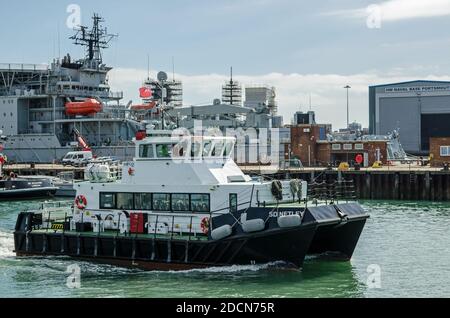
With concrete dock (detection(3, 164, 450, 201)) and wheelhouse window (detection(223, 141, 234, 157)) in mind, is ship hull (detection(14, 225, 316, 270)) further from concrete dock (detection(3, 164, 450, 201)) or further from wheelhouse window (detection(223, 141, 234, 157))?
concrete dock (detection(3, 164, 450, 201))

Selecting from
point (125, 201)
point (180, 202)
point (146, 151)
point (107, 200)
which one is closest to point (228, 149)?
point (180, 202)

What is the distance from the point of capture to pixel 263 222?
20.6 meters

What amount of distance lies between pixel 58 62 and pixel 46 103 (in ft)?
15.7

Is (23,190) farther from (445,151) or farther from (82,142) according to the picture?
(445,151)

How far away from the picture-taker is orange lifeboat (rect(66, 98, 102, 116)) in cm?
7375

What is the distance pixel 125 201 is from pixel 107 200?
75 cm

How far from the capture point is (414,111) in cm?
8569

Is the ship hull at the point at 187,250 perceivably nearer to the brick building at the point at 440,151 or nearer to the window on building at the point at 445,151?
the brick building at the point at 440,151

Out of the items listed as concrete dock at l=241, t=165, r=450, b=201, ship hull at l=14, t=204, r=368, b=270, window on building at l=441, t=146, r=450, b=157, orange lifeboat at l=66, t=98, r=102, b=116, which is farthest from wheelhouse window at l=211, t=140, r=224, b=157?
orange lifeboat at l=66, t=98, r=102, b=116

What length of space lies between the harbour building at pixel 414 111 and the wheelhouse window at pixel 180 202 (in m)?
67.4

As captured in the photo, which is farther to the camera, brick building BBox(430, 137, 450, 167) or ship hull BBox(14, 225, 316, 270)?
brick building BBox(430, 137, 450, 167)

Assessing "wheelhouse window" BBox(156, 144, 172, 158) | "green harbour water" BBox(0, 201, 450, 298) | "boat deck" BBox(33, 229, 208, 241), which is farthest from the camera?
"wheelhouse window" BBox(156, 144, 172, 158)

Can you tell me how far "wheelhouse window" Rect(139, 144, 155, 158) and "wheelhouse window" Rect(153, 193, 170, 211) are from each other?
1.33m
